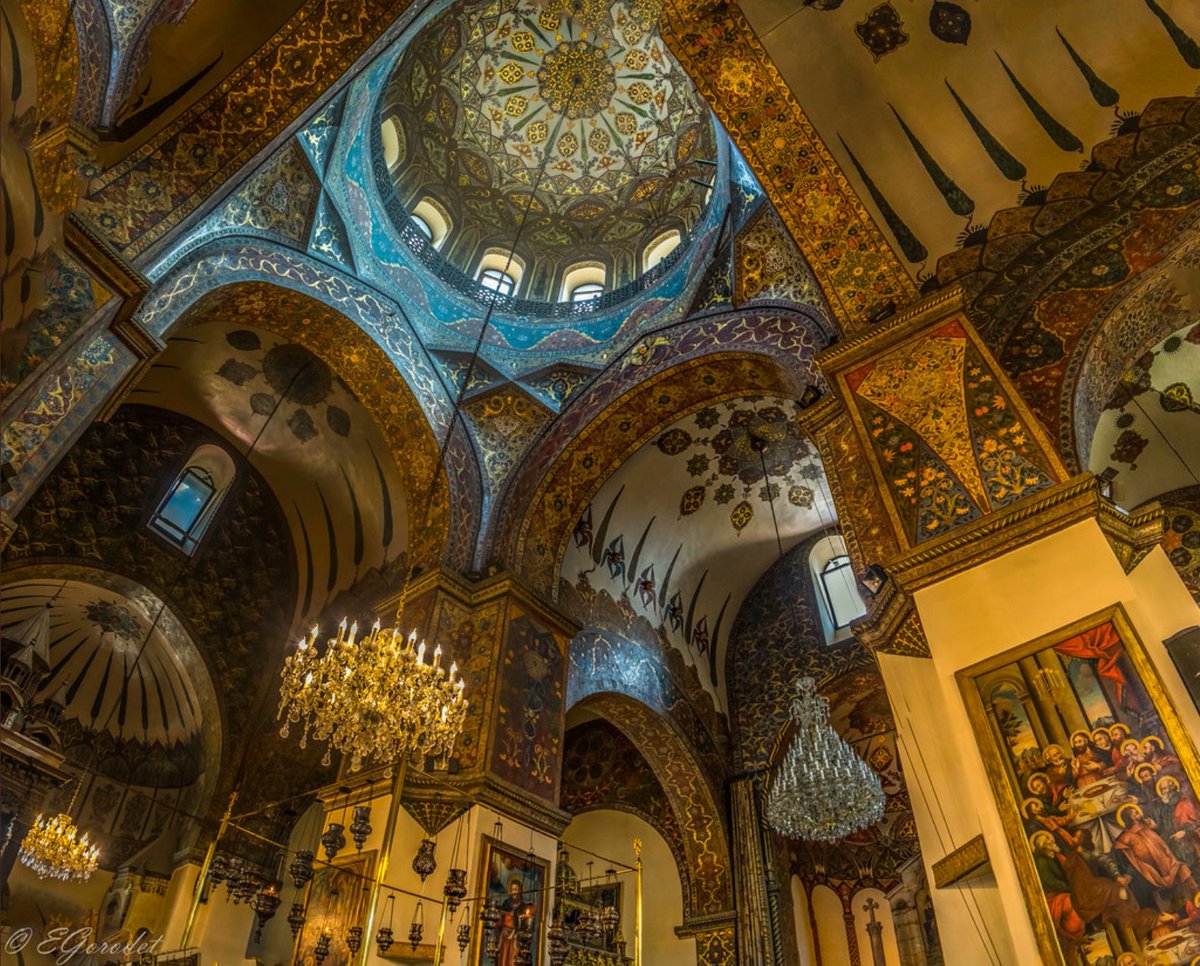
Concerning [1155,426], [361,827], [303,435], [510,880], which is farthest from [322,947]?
[1155,426]

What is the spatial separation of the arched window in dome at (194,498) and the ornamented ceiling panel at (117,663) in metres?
0.90

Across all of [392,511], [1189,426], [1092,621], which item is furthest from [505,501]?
[1189,426]

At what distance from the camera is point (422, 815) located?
7.09m

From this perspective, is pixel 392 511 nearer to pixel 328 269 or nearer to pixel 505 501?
pixel 505 501

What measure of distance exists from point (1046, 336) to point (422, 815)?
6830 millimetres

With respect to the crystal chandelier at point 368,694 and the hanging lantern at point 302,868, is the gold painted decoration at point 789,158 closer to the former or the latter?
the crystal chandelier at point 368,694

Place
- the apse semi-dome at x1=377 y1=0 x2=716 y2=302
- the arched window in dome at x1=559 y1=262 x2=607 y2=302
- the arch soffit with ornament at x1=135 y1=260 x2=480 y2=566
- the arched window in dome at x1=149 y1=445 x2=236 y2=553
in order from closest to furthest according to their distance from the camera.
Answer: the arch soffit with ornament at x1=135 y1=260 x2=480 y2=566 < the arched window in dome at x1=149 y1=445 x2=236 y2=553 < the apse semi-dome at x1=377 y1=0 x2=716 y2=302 < the arched window in dome at x1=559 y1=262 x2=607 y2=302

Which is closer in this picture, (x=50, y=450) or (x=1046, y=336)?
(x=50, y=450)

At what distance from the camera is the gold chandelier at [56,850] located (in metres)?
8.98

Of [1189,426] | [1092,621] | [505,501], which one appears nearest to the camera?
[1092,621]

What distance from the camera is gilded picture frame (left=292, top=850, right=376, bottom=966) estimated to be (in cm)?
673

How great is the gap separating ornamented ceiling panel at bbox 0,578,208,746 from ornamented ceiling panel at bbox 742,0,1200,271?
386 inches

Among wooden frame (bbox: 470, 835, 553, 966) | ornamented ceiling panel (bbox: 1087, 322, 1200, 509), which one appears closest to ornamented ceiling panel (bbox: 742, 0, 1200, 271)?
ornamented ceiling panel (bbox: 1087, 322, 1200, 509)

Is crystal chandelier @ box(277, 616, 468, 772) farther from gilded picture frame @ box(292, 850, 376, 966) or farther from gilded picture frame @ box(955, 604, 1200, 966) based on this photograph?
gilded picture frame @ box(955, 604, 1200, 966)
